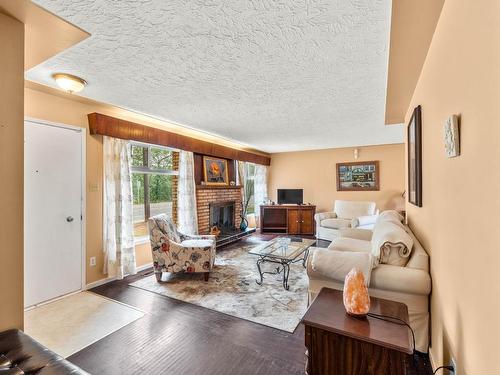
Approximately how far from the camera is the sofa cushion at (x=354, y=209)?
5.41 m

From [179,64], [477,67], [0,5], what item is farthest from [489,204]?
[0,5]

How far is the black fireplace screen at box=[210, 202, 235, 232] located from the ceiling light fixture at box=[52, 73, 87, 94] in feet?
10.1

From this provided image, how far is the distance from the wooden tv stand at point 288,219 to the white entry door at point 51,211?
167 inches

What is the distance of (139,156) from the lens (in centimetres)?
377

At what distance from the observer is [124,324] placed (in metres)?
2.21

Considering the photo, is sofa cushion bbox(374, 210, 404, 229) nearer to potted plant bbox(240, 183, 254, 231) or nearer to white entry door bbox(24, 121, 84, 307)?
potted plant bbox(240, 183, 254, 231)

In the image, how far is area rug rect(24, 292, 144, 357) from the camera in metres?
1.97

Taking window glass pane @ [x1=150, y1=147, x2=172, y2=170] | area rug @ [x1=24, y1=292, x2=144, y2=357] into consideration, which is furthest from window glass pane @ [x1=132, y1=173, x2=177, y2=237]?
area rug @ [x1=24, y1=292, x2=144, y2=357]

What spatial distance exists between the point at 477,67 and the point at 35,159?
138 inches

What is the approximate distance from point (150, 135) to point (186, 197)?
119cm

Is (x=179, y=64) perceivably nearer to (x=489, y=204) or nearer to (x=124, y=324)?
(x=489, y=204)

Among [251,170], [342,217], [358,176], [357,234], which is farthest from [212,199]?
[358,176]

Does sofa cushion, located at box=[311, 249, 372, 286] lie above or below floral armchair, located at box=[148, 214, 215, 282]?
above

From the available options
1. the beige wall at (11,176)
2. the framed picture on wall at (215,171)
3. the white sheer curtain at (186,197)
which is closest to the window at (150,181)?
the white sheer curtain at (186,197)
